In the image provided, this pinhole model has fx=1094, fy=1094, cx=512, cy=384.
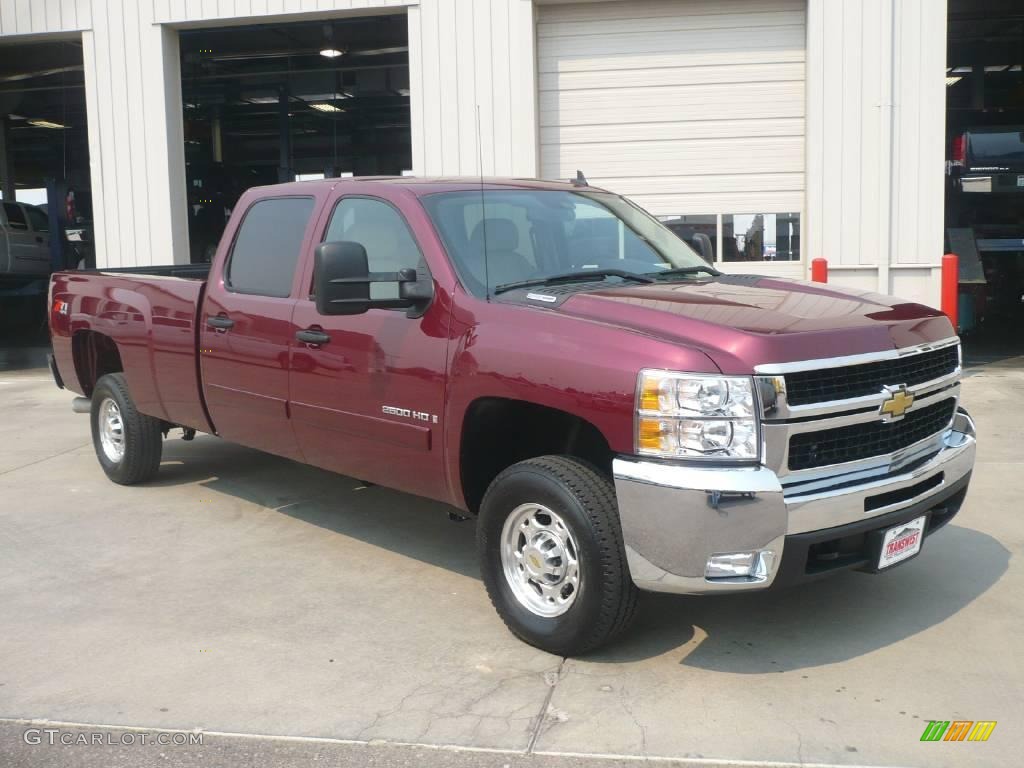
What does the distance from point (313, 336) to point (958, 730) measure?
3.26 meters

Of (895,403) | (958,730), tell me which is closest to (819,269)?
(895,403)

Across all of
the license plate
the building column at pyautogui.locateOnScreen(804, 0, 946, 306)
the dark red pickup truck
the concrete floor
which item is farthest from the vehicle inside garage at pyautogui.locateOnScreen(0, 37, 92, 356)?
the license plate

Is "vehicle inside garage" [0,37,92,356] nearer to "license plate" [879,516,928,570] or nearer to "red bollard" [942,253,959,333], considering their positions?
"red bollard" [942,253,959,333]

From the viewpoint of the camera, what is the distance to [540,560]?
4.28m

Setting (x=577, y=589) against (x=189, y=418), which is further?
(x=189, y=418)

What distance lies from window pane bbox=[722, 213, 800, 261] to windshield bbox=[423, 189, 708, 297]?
623cm

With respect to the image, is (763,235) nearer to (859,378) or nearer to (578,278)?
(578,278)

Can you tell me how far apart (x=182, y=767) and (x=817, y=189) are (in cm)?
928

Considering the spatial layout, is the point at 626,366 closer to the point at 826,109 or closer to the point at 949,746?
the point at 949,746

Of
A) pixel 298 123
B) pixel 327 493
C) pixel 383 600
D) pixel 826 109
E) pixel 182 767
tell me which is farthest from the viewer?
pixel 298 123

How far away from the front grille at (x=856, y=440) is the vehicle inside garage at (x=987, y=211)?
980 cm

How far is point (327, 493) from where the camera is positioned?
23.1 ft

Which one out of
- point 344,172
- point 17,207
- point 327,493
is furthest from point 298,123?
point 327,493

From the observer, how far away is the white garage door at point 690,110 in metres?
11.4
